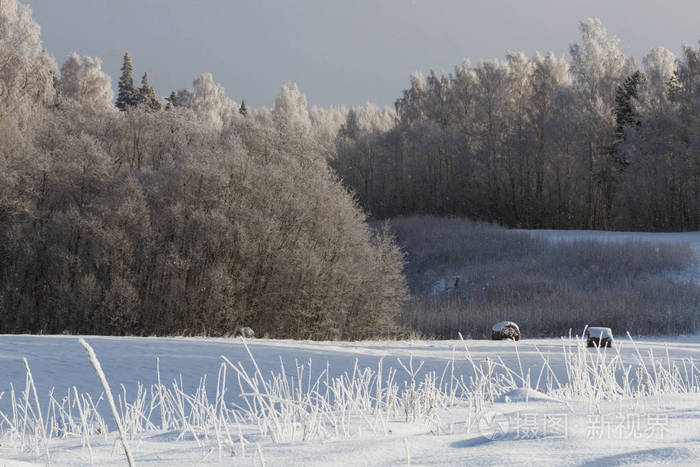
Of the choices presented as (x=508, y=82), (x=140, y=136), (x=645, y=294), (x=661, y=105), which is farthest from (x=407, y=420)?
(x=508, y=82)

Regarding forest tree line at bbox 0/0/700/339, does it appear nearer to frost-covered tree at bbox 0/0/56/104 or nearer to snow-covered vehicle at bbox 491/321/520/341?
frost-covered tree at bbox 0/0/56/104

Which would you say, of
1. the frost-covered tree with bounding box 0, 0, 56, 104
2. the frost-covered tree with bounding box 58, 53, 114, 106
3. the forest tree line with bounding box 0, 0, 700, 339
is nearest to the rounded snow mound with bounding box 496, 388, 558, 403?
the forest tree line with bounding box 0, 0, 700, 339

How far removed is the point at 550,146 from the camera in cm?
4344

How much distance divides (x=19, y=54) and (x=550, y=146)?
30138 millimetres

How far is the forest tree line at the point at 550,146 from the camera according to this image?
119 feet

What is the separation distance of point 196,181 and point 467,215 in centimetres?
2781

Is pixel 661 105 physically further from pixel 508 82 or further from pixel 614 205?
pixel 508 82

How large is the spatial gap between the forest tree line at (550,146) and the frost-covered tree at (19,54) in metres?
28.4

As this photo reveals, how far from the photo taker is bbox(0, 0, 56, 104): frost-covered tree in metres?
26.7
